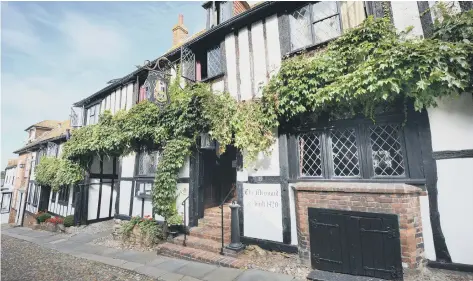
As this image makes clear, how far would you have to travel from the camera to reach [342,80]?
182 inches

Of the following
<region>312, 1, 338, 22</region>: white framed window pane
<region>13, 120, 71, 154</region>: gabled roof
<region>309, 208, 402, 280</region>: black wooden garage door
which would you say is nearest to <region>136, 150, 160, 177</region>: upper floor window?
<region>309, 208, 402, 280</region>: black wooden garage door

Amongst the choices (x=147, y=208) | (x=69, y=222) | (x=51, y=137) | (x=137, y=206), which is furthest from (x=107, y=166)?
(x=51, y=137)

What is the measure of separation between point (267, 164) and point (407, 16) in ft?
14.1

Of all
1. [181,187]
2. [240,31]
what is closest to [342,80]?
[240,31]

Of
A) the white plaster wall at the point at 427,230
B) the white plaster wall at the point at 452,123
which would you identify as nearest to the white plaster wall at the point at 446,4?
the white plaster wall at the point at 452,123

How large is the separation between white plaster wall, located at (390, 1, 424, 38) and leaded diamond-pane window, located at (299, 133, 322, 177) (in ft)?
9.02

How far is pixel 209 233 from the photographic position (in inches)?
260

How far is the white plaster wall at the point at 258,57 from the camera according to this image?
6.38 m

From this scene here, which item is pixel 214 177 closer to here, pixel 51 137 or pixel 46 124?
pixel 51 137

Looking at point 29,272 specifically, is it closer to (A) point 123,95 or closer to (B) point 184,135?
(B) point 184,135

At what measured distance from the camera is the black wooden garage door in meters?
4.07

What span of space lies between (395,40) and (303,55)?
1831mm

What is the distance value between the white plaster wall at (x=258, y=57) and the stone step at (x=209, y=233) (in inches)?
156

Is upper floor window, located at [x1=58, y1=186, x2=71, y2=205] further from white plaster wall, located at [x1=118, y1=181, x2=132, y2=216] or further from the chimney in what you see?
the chimney
